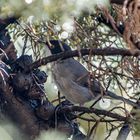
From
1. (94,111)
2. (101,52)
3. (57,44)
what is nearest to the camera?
(101,52)

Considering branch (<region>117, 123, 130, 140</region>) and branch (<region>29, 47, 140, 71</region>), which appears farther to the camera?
branch (<region>117, 123, 130, 140</region>)

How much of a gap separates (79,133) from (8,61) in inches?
17.3

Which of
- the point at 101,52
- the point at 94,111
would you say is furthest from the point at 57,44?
the point at 101,52

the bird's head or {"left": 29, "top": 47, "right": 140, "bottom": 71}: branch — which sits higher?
the bird's head

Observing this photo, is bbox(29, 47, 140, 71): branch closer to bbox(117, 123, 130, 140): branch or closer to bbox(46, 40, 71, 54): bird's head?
bbox(46, 40, 71, 54): bird's head

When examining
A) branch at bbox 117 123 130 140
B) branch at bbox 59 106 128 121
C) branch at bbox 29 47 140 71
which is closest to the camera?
branch at bbox 29 47 140 71

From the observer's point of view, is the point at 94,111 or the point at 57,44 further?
the point at 57,44

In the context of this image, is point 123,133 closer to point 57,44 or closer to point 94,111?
point 94,111

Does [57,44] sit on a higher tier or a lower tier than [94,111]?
higher

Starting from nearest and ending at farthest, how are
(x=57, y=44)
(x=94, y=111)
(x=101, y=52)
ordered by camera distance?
(x=101, y=52)
(x=94, y=111)
(x=57, y=44)

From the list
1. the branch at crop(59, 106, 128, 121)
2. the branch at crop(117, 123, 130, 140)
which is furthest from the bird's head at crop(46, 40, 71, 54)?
the branch at crop(117, 123, 130, 140)

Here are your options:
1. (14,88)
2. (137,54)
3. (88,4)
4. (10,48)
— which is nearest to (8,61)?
(10,48)

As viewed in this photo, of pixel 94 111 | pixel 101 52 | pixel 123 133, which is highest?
pixel 101 52

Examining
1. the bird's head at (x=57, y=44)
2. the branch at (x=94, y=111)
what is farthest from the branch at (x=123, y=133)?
the bird's head at (x=57, y=44)
